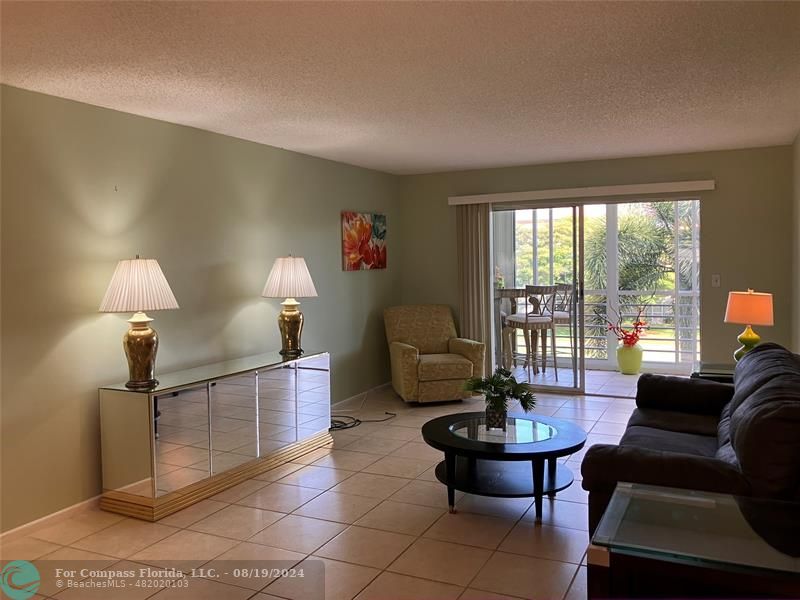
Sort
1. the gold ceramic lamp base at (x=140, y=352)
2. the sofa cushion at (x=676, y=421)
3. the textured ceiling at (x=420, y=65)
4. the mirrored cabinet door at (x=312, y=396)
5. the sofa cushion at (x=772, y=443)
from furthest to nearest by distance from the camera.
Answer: the mirrored cabinet door at (x=312, y=396) < the gold ceramic lamp base at (x=140, y=352) < the sofa cushion at (x=676, y=421) < the textured ceiling at (x=420, y=65) < the sofa cushion at (x=772, y=443)

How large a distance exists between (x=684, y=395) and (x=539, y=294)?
9.65ft

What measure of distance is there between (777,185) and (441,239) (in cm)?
324

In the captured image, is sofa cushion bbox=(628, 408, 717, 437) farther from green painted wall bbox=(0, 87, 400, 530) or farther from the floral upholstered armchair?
green painted wall bbox=(0, 87, 400, 530)

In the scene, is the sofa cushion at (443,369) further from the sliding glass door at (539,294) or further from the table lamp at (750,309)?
the table lamp at (750,309)

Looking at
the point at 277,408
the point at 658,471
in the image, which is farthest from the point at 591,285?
the point at 658,471

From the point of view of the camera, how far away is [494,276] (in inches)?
271

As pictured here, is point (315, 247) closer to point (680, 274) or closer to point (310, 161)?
point (310, 161)

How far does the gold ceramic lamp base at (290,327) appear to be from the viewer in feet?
16.0

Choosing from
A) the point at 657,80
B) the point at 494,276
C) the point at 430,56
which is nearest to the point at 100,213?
the point at 430,56

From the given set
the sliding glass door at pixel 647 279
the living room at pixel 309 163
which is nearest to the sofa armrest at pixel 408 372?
the living room at pixel 309 163

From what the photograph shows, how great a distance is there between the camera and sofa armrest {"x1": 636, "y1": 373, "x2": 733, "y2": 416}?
12.4 ft

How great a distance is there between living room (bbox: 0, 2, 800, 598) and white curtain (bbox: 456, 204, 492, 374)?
99 cm

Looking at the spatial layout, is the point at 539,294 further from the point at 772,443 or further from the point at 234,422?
the point at 772,443

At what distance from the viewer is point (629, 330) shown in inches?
316
